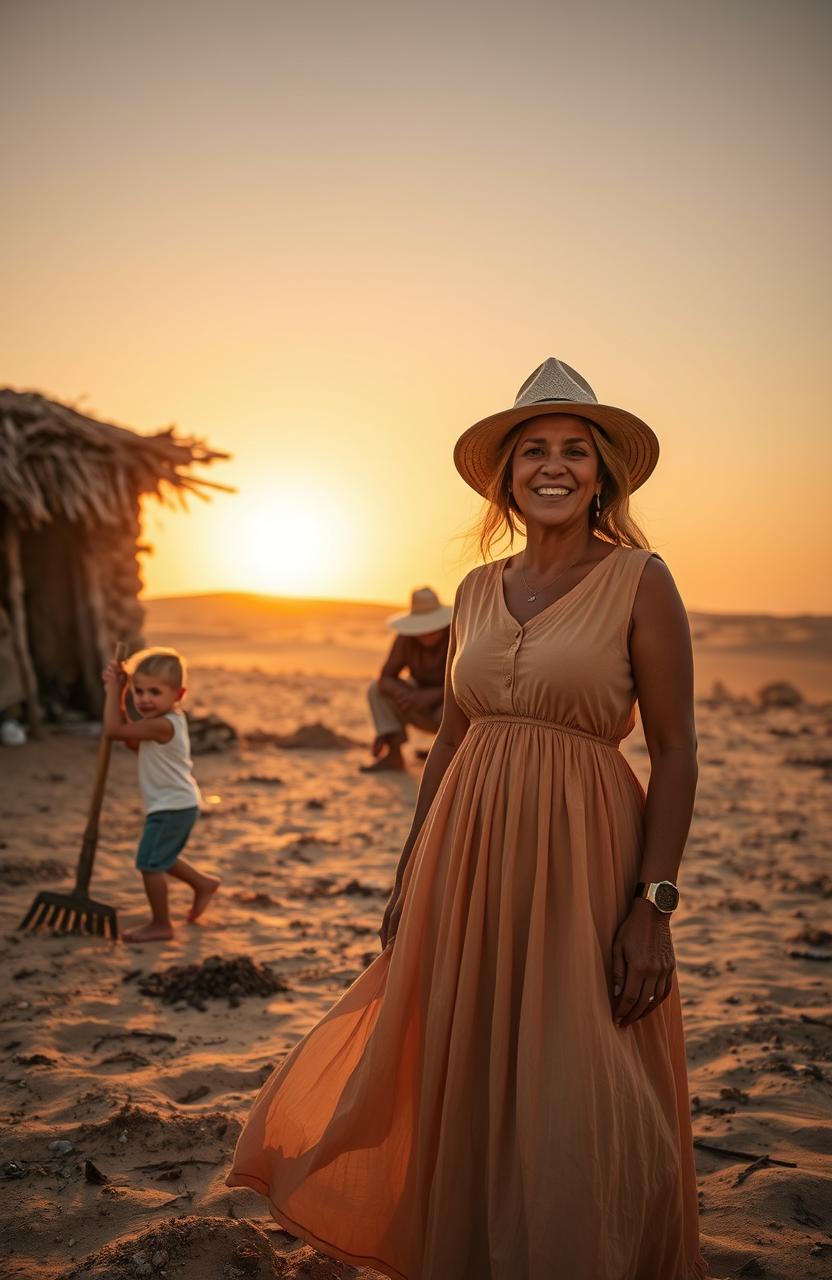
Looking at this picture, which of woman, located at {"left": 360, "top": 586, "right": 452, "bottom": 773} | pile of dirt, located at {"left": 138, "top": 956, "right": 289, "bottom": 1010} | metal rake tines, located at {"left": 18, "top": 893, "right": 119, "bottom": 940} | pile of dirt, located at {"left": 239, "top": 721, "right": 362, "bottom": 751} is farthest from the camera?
pile of dirt, located at {"left": 239, "top": 721, "right": 362, "bottom": 751}

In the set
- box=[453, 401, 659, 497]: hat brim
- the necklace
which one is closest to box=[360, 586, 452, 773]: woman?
box=[453, 401, 659, 497]: hat brim

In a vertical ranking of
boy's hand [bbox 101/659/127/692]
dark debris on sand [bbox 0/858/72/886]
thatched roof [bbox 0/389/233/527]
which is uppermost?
thatched roof [bbox 0/389/233/527]

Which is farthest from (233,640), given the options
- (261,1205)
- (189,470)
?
(261,1205)

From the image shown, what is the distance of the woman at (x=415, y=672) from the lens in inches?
308

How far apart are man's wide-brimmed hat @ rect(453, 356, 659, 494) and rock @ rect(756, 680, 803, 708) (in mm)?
16118

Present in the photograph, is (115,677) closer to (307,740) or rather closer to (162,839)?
(162,839)

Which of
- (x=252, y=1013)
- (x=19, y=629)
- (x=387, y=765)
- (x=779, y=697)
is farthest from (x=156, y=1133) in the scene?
(x=779, y=697)

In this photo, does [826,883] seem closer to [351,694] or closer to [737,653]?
[351,694]

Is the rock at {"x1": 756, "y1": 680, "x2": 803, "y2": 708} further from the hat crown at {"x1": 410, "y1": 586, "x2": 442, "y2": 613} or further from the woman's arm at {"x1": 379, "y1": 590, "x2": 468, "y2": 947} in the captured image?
the woman's arm at {"x1": 379, "y1": 590, "x2": 468, "y2": 947}

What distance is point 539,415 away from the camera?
2.16 metres

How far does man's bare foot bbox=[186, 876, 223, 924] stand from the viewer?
4.71m

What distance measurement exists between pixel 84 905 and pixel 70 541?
20.5ft

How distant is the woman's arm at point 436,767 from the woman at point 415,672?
5278 millimetres

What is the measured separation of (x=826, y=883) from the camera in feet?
18.7
